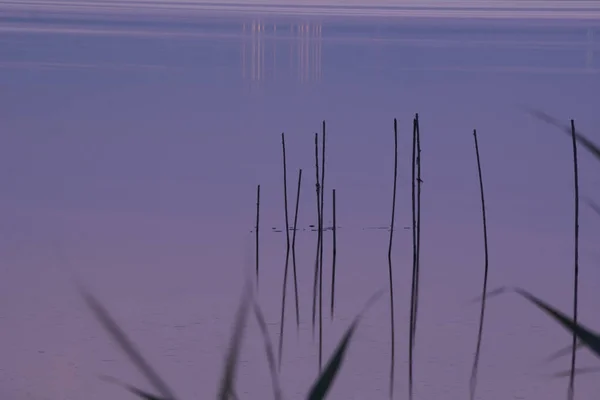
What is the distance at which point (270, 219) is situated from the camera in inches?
219

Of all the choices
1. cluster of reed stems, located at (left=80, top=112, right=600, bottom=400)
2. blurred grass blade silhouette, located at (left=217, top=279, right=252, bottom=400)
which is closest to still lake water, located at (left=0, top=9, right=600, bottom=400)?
cluster of reed stems, located at (left=80, top=112, right=600, bottom=400)

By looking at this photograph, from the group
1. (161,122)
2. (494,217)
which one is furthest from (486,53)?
(494,217)

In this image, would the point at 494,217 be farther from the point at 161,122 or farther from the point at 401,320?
the point at 161,122

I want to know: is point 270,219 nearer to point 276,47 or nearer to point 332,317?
point 332,317

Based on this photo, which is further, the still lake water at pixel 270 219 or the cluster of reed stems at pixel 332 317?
the still lake water at pixel 270 219

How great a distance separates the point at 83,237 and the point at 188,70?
34.3ft

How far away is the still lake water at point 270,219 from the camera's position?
344cm

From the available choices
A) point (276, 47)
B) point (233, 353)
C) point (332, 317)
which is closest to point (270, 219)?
point (332, 317)

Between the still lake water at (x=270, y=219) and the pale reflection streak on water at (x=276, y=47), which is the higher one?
the pale reflection streak on water at (x=276, y=47)

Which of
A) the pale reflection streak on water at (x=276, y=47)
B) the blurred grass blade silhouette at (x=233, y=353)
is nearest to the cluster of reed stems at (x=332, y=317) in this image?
the blurred grass blade silhouette at (x=233, y=353)

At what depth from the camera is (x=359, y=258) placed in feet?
15.6

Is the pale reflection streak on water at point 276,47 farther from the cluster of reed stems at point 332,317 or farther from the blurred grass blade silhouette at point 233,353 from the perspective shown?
the blurred grass blade silhouette at point 233,353

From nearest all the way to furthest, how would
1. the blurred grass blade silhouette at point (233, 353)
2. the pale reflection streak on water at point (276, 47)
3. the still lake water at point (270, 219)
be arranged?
1. the blurred grass blade silhouette at point (233, 353)
2. the still lake water at point (270, 219)
3. the pale reflection streak on water at point (276, 47)

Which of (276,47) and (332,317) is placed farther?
(276,47)
